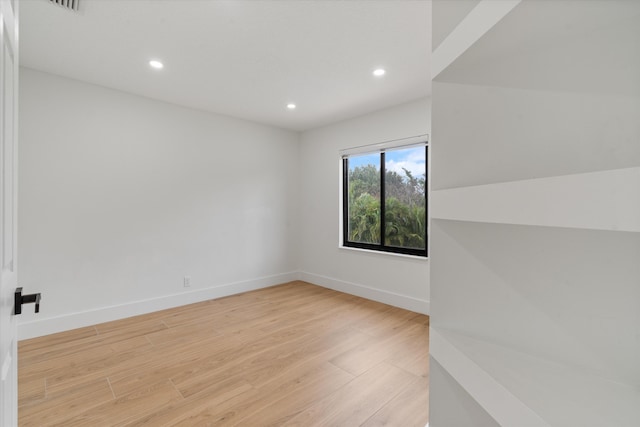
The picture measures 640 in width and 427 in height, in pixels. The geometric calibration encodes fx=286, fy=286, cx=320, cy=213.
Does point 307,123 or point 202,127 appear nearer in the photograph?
point 202,127

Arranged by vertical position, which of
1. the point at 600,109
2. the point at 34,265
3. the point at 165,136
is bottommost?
the point at 34,265

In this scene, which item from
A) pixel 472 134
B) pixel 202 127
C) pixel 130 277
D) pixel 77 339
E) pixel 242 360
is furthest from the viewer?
pixel 202 127

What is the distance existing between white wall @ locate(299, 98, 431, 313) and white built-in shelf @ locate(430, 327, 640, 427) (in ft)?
8.99

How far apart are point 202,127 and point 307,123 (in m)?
1.49

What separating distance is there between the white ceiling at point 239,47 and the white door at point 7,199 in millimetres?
1254

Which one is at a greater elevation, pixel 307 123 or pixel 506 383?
pixel 307 123

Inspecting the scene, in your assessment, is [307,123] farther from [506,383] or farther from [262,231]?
[506,383]

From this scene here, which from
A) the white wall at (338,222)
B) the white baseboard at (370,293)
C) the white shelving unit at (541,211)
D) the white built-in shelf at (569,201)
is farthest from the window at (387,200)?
the white built-in shelf at (569,201)

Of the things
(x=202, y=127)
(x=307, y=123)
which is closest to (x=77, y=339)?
(x=202, y=127)

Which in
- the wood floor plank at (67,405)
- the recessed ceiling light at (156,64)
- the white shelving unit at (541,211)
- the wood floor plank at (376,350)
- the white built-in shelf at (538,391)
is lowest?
the wood floor plank at (67,405)

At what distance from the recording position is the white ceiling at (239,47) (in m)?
1.85

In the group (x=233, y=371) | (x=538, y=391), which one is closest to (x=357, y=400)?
→ (x=233, y=371)

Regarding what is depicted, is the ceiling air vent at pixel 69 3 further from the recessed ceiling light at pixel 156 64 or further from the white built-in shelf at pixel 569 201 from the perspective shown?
the white built-in shelf at pixel 569 201

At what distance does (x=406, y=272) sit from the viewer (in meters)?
3.45
